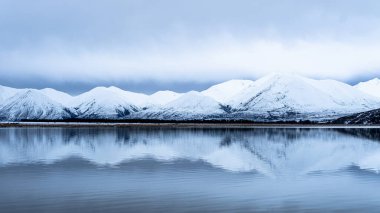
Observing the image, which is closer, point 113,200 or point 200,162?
point 113,200

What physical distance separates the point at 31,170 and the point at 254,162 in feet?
63.3

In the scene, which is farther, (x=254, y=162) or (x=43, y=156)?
(x=43, y=156)

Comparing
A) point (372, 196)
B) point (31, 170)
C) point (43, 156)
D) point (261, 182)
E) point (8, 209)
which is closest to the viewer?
point (8, 209)

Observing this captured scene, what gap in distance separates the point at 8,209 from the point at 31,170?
16.4m

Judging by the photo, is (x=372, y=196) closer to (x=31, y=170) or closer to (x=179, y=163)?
(x=179, y=163)

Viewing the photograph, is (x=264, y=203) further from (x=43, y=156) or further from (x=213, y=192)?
(x=43, y=156)

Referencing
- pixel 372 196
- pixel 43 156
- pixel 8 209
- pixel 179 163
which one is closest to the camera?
pixel 8 209

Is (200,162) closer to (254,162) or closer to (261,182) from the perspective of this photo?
(254,162)

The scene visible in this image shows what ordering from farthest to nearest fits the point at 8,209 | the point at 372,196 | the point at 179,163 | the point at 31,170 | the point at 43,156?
the point at 43,156, the point at 179,163, the point at 31,170, the point at 372,196, the point at 8,209

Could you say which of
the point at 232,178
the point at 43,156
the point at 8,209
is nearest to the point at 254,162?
the point at 232,178

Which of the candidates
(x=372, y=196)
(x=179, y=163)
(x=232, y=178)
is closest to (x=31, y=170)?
(x=179, y=163)

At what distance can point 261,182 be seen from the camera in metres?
33.4

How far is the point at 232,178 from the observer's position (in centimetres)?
3534

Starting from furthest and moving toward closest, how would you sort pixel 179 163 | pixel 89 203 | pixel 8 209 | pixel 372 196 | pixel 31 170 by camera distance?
pixel 179 163 → pixel 31 170 → pixel 372 196 → pixel 89 203 → pixel 8 209
